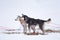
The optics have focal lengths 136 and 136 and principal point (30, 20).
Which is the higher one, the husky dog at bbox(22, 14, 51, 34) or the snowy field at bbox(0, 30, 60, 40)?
the husky dog at bbox(22, 14, 51, 34)

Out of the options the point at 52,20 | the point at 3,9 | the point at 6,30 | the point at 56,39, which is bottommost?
the point at 56,39

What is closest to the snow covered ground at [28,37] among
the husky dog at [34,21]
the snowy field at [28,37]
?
the snowy field at [28,37]

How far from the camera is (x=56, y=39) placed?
1.92 meters

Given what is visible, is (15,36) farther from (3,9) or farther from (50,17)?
(50,17)

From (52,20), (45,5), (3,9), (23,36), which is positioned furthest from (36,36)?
(3,9)

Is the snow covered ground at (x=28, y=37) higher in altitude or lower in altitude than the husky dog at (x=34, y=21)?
lower

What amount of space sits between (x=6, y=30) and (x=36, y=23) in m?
0.44

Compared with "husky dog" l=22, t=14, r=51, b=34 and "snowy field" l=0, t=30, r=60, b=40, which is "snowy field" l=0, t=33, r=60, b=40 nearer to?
"snowy field" l=0, t=30, r=60, b=40

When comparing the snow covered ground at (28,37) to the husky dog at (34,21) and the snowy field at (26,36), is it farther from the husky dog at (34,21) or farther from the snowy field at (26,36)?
the husky dog at (34,21)

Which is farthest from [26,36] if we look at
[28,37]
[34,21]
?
[34,21]

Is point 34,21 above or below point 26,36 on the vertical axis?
above

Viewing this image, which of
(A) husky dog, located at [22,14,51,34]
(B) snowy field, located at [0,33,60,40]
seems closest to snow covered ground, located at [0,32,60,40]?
(B) snowy field, located at [0,33,60,40]

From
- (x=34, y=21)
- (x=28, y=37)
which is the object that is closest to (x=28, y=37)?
(x=28, y=37)

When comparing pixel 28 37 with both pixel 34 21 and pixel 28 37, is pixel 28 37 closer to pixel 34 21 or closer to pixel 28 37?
pixel 28 37
